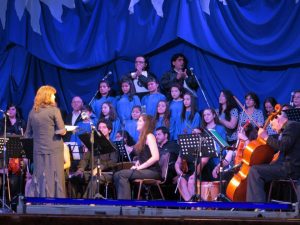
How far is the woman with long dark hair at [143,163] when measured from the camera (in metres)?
9.93

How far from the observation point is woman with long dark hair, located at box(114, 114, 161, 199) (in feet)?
32.6

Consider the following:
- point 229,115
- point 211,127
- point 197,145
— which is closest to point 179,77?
point 229,115

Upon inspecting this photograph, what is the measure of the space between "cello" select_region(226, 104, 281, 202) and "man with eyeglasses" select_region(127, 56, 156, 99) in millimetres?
3251

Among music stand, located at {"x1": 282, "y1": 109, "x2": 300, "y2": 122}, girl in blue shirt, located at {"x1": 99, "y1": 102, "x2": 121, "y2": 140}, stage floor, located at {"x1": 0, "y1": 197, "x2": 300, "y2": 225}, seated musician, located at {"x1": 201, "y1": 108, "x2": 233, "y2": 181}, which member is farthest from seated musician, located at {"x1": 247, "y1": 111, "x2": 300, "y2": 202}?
girl in blue shirt, located at {"x1": 99, "y1": 102, "x2": 121, "y2": 140}

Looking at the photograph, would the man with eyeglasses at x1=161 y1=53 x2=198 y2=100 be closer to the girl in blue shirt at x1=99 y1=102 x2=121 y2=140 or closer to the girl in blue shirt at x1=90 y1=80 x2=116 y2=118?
the girl in blue shirt at x1=99 y1=102 x2=121 y2=140

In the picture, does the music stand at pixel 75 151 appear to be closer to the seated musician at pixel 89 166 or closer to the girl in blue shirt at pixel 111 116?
the seated musician at pixel 89 166

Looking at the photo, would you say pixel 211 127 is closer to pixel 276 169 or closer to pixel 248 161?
pixel 248 161

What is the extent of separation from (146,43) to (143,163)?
2882mm

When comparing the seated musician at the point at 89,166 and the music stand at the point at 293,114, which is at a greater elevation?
the music stand at the point at 293,114

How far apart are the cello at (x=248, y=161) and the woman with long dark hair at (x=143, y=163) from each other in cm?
133

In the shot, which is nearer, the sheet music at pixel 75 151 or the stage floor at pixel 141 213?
the stage floor at pixel 141 213

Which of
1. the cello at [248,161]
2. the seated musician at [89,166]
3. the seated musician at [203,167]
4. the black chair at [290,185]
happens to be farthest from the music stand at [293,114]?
the seated musician at [89,166]

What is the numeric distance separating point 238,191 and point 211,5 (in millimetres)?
3834

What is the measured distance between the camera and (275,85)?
11055mm
